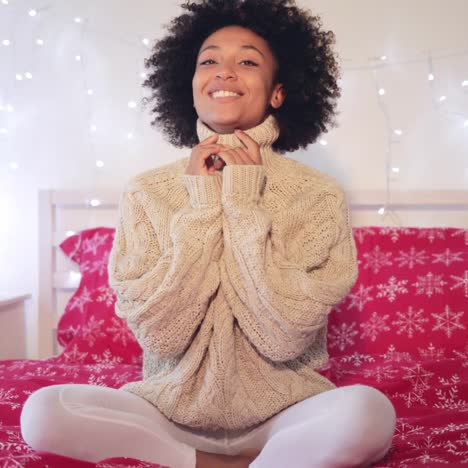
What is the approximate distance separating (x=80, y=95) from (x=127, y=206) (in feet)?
3.74

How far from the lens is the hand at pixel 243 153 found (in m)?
1.20

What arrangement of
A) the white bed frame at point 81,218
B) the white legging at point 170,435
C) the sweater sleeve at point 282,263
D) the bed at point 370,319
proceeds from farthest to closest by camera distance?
the white bed frame at point 81,218
the bed at point 370,319
the sweater sleeve at point 282,263
the white legging at point 170,435

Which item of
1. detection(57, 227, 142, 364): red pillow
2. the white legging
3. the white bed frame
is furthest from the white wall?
the white legging

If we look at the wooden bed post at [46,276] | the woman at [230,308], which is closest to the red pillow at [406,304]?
the woman at [230,308]

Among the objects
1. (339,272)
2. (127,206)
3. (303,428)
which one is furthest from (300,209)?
(303,428)

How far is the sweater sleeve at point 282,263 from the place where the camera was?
1.05m

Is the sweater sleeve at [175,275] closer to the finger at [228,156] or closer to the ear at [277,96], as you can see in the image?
the finger at [228,156]

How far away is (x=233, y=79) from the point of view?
1.27 meters

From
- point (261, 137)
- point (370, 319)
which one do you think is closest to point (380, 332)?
point (370, 319)

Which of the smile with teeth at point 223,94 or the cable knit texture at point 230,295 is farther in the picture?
the smile with teeth at point 223,94

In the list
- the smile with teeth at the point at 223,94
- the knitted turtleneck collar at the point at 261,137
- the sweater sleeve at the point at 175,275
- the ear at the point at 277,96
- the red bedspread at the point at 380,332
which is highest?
the ear at the point at 277,96

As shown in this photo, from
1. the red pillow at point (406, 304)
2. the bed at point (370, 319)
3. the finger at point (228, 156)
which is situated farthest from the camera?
the red pillow at point (406, 304)

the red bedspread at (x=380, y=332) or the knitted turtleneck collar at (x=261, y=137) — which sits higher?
the knitted turtleneck collar at (x=261, y=137)

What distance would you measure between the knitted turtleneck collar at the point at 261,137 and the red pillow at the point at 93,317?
28.1 inches
